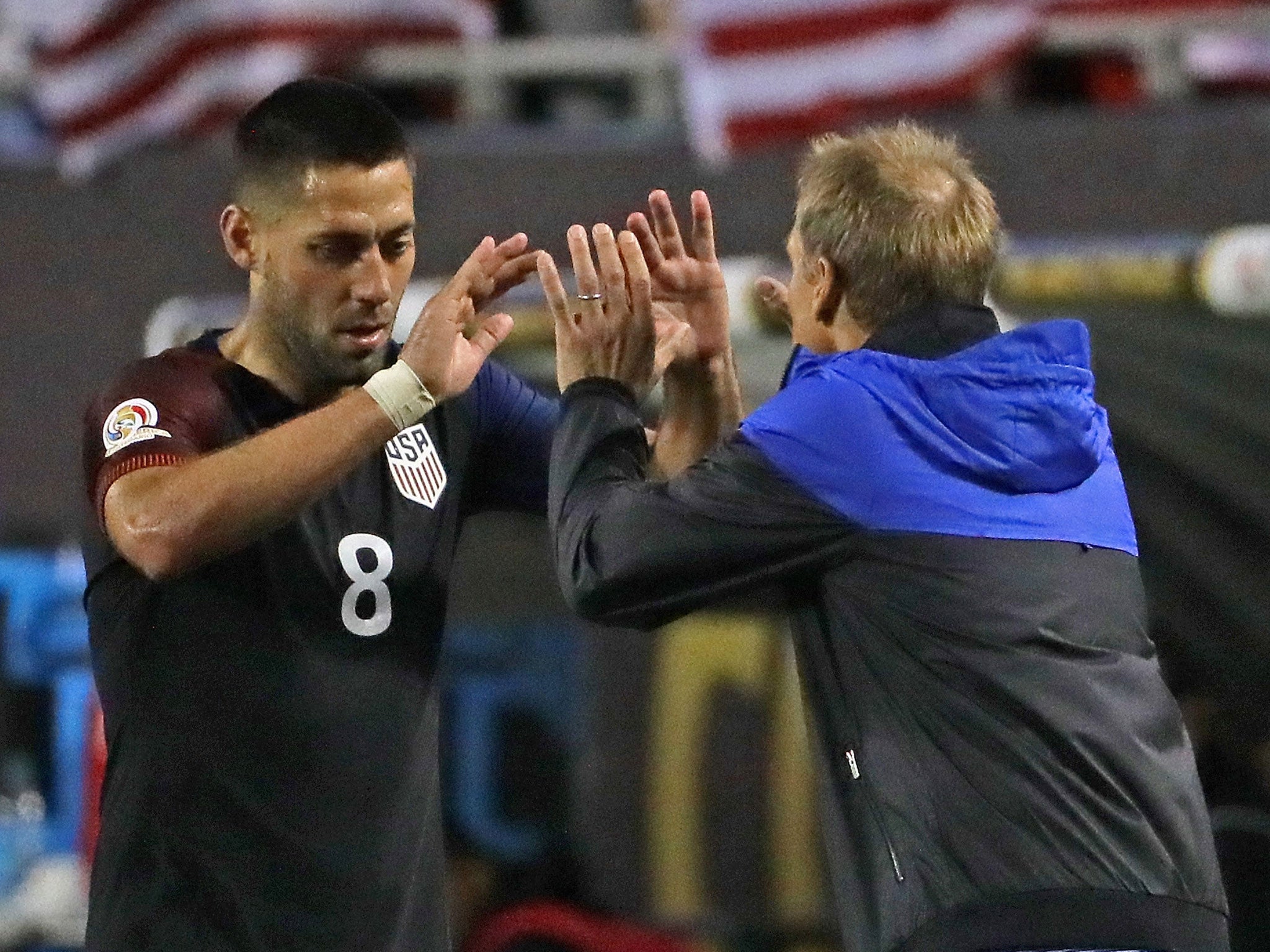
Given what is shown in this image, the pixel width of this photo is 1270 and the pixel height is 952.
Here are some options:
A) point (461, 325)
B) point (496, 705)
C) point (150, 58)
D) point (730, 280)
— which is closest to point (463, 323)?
point (461, 325)

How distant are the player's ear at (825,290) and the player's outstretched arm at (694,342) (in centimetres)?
27

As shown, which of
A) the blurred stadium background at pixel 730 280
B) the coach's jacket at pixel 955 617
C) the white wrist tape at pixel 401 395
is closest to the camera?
the coach's jacket at pixel 955 617

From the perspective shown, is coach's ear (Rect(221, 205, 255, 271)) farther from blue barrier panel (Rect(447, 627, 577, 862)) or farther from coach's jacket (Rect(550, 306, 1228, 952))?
blue barrier panel (Rect(447, 627, 577, 862))

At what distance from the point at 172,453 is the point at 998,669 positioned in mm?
1030

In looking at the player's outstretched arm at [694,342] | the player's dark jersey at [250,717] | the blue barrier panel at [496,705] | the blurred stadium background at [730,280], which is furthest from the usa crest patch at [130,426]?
the blue barrier panel at [496,705]

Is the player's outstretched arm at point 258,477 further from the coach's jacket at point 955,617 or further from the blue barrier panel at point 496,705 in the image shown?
the blue barrier panel at point 496,705

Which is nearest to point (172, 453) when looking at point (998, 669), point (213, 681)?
point (213, 681)

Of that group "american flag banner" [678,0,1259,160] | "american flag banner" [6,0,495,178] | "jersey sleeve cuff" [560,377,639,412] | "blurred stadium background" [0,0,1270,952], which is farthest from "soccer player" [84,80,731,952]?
"american flag banner" [6,0,495,178]

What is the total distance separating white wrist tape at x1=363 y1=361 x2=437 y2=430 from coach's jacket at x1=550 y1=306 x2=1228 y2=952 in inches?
8.9

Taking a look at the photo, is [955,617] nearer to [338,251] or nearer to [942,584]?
[942,584]

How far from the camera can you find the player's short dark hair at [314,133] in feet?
8.53

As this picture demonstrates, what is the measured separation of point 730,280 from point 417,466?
268 cm

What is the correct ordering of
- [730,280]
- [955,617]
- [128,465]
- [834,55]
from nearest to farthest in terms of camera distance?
[955,617]
[128,465]
[730,280]
[834,55]

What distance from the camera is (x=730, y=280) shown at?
530 cm
